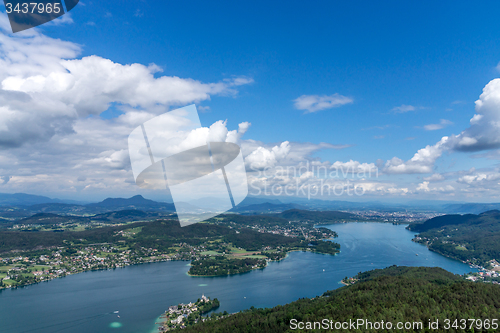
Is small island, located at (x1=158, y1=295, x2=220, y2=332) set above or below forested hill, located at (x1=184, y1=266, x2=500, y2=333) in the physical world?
below

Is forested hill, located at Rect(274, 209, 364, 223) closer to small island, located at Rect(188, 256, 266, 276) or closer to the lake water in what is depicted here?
the lake water

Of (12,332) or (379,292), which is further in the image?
(12,332)

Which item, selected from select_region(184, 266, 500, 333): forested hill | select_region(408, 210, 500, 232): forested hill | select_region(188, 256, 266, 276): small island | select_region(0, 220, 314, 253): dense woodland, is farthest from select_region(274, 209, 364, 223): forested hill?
select_region(184, 266, 500, 333): forested hill

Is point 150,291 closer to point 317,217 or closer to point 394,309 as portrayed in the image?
point 394,309

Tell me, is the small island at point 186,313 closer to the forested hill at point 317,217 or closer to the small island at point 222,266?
the small island at point 222,266

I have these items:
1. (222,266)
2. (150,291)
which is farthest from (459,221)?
(150,291)

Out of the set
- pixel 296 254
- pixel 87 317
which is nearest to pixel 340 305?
pixel 87 317

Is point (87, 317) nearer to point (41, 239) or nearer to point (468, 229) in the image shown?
point (41, 239)
